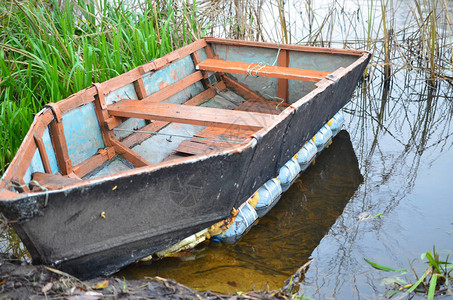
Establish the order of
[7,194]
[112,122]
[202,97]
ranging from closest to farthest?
1. [7,194]
2. [112,122]
3. [202,97]

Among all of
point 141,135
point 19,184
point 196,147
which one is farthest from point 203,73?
point 19,184

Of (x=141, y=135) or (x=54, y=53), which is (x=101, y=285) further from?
(x=54, y=53)

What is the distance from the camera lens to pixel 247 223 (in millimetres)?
3711

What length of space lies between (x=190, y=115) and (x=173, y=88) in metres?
0.95

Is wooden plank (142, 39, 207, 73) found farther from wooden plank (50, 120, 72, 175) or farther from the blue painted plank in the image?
wooden plank (50, 120, 72, 175)

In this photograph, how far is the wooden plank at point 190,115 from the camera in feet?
12.4

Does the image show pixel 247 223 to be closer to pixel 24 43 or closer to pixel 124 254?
pixel 124 254

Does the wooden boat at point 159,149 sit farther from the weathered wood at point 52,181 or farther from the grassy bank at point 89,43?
the grassy bank at point 89,43

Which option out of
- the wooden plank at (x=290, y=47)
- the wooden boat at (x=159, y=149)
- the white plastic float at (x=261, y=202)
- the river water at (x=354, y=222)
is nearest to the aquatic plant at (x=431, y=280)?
the river water at (x=354, y=222)

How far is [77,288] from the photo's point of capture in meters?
2.67

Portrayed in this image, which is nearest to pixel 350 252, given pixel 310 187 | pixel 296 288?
pixel 296 288

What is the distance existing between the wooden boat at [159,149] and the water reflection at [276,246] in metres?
0.28

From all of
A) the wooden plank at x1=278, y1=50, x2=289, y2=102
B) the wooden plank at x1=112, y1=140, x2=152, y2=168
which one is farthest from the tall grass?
the wooden plank at x1=278, y1=50, x2=289, y2=102

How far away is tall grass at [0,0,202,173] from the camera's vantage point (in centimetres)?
426
